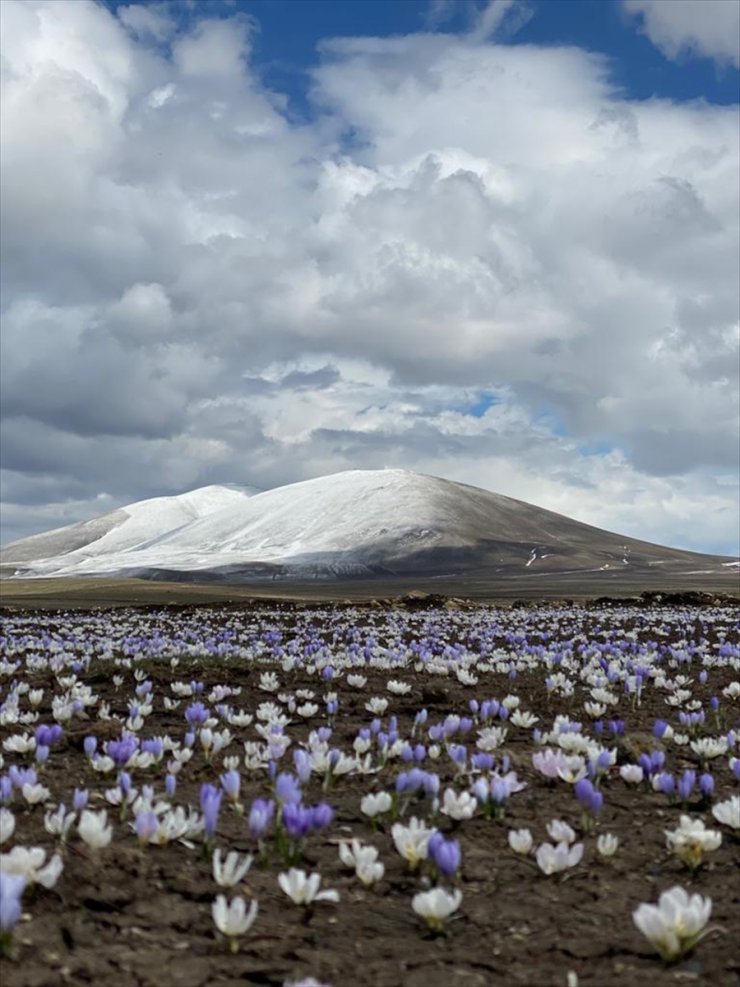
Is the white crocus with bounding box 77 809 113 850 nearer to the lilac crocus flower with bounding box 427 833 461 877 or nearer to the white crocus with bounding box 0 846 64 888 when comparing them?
the white crocus with bounding box 0 846 64 888

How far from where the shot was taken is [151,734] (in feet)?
29.6

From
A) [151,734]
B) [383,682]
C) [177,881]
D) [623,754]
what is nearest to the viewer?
[177,881]

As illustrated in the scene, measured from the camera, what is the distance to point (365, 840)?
5.80 meters

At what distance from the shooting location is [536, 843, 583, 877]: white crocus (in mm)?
4809

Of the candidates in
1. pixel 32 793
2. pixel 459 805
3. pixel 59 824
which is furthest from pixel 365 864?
pixel 32 793

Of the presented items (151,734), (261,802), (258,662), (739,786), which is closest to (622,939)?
(261,802)

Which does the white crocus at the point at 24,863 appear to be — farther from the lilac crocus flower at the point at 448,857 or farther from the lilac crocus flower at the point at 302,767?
the lilac crocus flower at the point at 302,767

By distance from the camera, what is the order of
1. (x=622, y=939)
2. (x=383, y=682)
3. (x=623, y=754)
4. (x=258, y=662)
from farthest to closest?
(x=258, y=662) → (x=383, y=682) → (x=623, y=754) → (x=622, y=939)

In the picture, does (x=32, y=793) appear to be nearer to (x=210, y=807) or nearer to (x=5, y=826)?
(x=5, y=826)

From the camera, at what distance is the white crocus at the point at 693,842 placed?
5.06 m

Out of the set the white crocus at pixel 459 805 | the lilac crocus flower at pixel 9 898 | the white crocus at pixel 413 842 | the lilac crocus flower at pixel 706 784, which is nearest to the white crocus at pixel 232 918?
the lilac crocus flower at pixel 9 898

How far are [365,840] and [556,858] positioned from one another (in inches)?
53.2

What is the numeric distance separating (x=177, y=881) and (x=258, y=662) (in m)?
9.56

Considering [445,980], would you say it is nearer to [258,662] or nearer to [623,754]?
[623,754]
